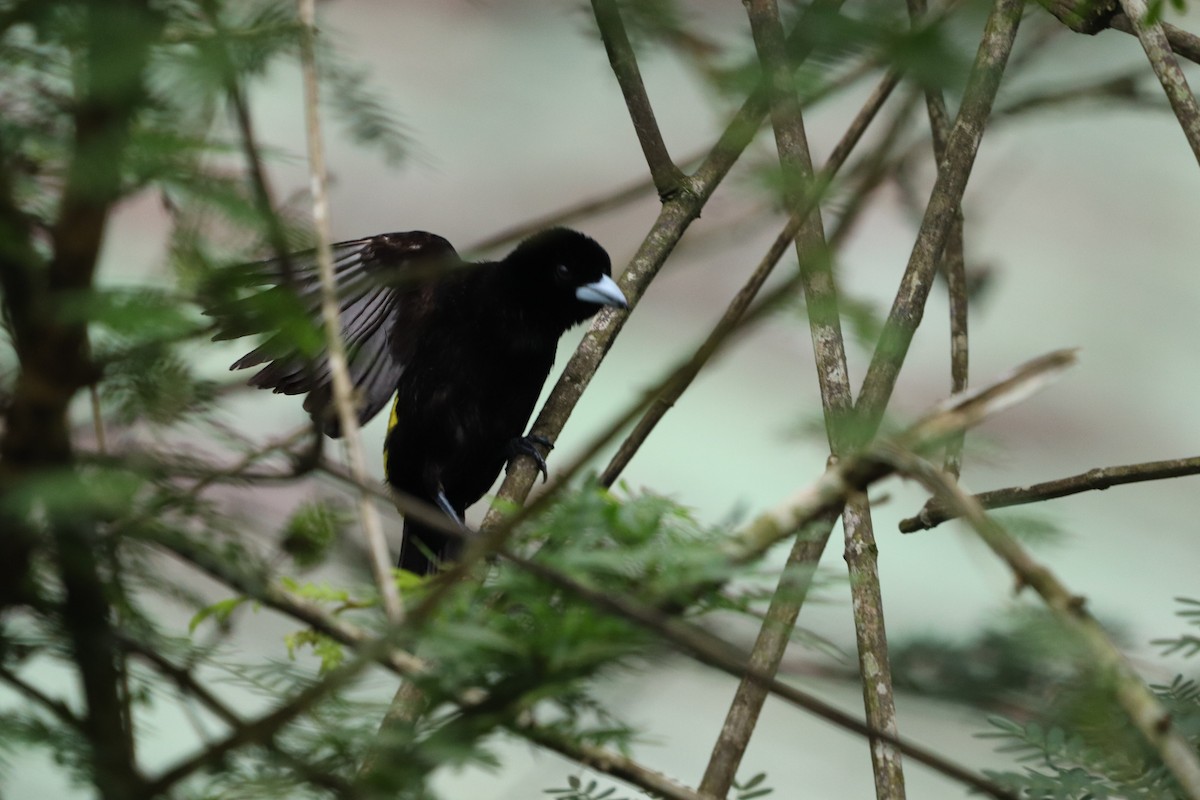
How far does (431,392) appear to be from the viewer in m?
2.94

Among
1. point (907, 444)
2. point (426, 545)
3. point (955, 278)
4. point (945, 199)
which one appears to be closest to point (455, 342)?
point (426, 545)

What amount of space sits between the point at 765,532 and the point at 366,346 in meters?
2.34

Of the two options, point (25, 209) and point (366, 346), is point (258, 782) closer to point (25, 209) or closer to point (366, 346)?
point (25, 209)

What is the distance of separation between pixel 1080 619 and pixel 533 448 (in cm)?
184

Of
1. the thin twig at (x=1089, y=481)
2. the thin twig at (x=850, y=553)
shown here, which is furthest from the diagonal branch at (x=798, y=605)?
the thin twig at (x=1089, y=481)

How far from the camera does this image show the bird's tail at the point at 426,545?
2.97m

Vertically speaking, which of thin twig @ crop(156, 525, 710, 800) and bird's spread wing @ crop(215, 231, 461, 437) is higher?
bird's spread wing @ crop(215, 231, 461, 437)

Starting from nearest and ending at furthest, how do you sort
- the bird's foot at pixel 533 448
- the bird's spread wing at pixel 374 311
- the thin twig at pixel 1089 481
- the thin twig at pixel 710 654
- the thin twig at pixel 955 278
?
the thin twig at pixel 710 654
the thin twig at pixel 1089 481
the thin twig at pixel 955 278
the bird's foot at pixel 533 448
the bird's spread wing at pixel 374 311

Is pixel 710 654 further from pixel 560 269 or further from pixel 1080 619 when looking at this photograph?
pixel 560 269

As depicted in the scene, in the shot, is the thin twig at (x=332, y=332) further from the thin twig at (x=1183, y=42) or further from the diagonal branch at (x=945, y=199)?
the thin twig at (x=1183, y=42)

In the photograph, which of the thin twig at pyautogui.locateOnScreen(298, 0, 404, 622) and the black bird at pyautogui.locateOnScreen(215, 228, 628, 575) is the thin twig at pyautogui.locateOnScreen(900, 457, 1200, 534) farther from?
the black bird at pyautogui.locateOnScreen(215, 228, 628, 575)

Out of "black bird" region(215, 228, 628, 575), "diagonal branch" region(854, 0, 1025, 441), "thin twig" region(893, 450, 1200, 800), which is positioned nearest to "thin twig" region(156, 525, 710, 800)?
"thin twig" region(893, 450, 1200, 800)

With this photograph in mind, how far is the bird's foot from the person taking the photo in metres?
2.46

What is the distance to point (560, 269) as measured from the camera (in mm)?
2920
